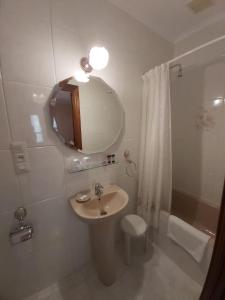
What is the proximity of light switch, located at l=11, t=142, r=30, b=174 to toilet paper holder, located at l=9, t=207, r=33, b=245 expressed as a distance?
0.28 m

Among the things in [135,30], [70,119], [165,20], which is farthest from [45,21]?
[165,20]

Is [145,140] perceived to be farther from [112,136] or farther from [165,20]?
[165,20]

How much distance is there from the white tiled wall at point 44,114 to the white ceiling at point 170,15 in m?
0.09

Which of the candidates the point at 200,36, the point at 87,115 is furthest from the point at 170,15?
the point at 87,115

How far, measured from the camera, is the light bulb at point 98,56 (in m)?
1.08

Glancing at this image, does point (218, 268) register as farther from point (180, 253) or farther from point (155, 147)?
point (155, 147)

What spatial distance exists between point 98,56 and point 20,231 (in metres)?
1.38

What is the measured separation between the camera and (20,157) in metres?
1.00

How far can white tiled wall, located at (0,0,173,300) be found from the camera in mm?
944

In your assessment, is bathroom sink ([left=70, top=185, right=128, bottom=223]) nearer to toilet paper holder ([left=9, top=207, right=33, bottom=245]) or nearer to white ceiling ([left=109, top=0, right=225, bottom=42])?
toilet paper holder ([left=9, top=207, right=33, bottom=245])

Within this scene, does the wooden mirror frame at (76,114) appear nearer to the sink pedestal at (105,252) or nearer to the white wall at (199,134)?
the sink pedestal at (105,252)

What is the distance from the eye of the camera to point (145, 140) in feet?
5.18

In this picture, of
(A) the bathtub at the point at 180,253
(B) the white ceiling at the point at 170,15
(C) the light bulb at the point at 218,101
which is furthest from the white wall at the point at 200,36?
(A) the bathtub at the point at 180,253

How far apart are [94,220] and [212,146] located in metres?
1.60
